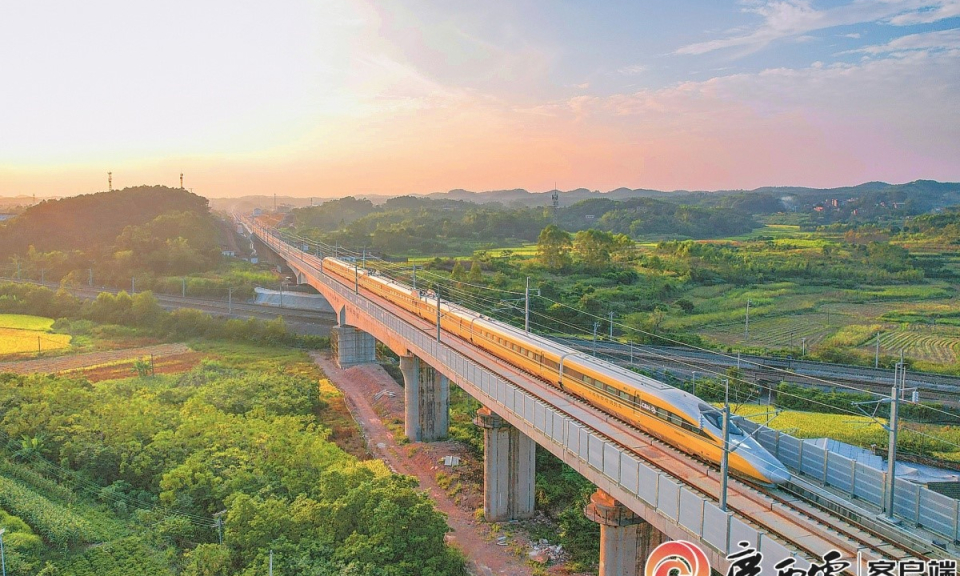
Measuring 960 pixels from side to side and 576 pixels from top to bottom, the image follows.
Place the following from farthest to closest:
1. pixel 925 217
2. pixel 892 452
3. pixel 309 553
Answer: pixel 925 217
pixel 309 553
pixel 892 452

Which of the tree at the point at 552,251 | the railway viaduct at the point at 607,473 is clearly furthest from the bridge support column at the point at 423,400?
the tree at the point at 552,251

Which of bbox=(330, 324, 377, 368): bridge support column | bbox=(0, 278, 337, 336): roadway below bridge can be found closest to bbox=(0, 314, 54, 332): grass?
bbox=(0, 278, 337, 336): roadway below bridge

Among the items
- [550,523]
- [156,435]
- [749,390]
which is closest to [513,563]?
[550,523]

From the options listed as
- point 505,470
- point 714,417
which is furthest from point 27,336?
point 714,417

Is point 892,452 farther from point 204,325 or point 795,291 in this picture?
point 795,291

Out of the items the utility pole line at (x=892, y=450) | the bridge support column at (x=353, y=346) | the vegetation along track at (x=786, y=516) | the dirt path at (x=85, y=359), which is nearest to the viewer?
the utility pole line at (x=892, y=450)

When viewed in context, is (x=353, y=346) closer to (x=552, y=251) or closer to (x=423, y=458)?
(x=423, y=458)

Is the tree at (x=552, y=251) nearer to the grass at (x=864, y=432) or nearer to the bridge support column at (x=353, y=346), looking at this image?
the bridge support column at (x=353, y=346)
